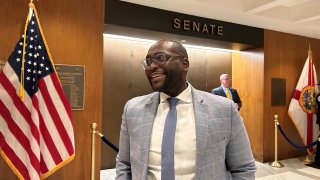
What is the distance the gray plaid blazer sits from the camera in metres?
1.15

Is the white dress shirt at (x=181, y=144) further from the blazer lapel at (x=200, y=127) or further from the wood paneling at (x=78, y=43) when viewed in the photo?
the wood paneling at (x=78, y=43)

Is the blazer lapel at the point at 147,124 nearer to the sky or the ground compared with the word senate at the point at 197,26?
nearer to the ground

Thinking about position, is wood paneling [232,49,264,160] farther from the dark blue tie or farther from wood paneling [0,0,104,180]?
the dark blue tie

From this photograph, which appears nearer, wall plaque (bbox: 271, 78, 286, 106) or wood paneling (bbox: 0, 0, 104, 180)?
wood paneling (bbox: 0, 0, 104, 180)

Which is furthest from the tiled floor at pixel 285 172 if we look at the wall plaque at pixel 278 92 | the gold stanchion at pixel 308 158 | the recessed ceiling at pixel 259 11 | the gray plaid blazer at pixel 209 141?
the gray plaid blazer at pixel 209 141

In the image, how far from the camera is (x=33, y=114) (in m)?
2.70

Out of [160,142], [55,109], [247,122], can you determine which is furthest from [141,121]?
[247,122]

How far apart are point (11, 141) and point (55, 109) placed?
54 centimetres

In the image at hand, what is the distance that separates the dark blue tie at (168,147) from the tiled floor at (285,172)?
10.8 ft

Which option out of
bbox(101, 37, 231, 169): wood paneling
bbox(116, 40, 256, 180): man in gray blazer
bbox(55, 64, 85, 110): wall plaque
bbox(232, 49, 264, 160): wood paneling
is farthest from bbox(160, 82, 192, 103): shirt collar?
bbox(232, 49, 264, 160): wood paneling

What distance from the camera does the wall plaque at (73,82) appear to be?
3.44 m

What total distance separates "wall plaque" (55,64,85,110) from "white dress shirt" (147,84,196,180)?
2.53m

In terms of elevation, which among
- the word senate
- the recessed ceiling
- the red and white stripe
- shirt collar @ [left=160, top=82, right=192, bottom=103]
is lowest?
the red and white stripe

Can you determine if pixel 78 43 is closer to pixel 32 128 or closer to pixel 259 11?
pixel 32 128
